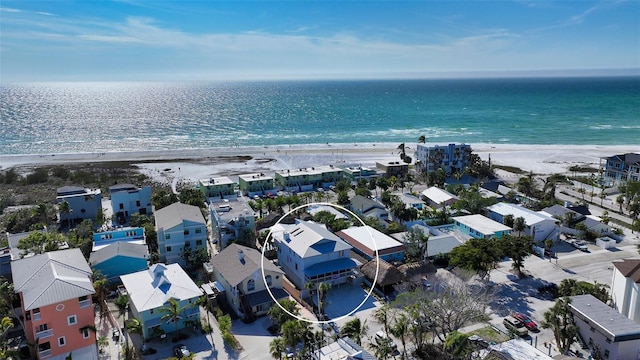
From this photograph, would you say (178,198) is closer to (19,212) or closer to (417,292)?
(19,212)

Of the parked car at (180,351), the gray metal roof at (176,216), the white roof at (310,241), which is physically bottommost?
the parked car at (180,351)

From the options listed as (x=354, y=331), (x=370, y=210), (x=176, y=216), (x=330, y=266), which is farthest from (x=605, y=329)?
(x=176, y=216)

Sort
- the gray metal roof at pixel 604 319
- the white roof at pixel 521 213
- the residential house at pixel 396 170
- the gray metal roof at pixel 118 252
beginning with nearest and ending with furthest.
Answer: the gray metal roof at pixel 604 319
the gray metal roof at pixel 118 252
the white roof at pixel 521 213
the residential house at pixel 396 170

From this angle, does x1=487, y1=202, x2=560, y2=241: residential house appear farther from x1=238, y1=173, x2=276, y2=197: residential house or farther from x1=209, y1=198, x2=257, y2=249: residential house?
x1=238, y1=173, x2=276, y2=197: residential house

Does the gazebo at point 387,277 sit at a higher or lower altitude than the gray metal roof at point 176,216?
lower

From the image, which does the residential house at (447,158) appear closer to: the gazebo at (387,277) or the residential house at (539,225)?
the residential house at (539,225)

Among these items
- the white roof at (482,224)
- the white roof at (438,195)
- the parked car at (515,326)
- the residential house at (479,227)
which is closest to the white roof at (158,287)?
the parked car at (515,326)
